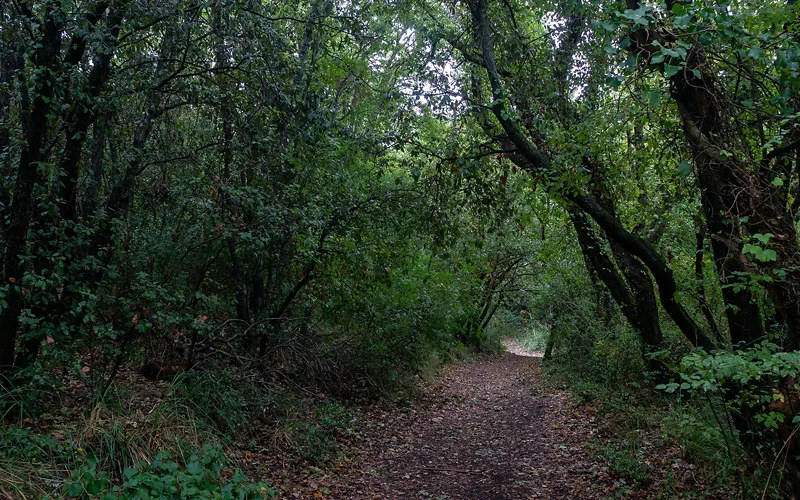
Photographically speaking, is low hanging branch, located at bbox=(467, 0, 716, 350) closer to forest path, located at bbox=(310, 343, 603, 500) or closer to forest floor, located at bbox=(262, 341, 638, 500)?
forest floor, located at bbox=(262, 341, 638, 500)

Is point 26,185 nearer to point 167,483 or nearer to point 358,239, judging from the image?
point 167,483

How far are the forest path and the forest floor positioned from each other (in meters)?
0.01

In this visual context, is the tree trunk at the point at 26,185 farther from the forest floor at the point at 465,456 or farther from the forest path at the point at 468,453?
the forest path at the point at 468,453

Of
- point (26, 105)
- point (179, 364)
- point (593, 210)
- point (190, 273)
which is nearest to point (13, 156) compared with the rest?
point (26, 105)

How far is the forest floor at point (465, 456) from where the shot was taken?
6.87 meters

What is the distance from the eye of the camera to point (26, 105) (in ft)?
19.1

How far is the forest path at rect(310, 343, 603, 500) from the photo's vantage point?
698 centimetres

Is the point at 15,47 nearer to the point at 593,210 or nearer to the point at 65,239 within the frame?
the point at 65,239

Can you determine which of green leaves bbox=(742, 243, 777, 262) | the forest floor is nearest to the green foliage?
the forest floor

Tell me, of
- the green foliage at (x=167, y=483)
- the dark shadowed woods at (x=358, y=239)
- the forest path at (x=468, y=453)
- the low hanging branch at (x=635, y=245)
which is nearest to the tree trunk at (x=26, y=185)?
the dark shadowed woods at (x=358, y=239)

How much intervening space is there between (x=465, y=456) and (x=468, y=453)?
0.19 metres

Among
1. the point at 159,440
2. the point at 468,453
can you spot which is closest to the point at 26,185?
the point at 159,440

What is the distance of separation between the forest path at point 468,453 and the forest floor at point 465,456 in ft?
0.05

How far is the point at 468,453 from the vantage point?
28.8ft
